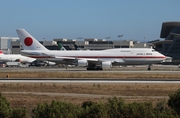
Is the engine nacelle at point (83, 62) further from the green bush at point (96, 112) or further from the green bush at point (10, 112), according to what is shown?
the green bush at point (96, 112)

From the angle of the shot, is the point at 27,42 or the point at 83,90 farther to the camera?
the point at 27,42

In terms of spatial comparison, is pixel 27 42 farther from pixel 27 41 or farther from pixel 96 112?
pixel 96 112

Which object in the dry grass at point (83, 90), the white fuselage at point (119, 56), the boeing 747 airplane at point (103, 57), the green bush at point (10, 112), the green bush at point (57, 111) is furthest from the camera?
the white fuselage at point (119, 56)

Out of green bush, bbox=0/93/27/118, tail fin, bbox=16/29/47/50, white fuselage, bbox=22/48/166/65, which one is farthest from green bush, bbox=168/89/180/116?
tail fin, bbox=16/29/47/50

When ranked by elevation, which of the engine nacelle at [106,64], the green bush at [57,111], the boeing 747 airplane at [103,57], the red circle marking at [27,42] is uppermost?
the red circle marking at [27,42]

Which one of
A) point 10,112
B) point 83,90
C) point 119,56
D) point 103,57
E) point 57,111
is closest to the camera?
point 57,111

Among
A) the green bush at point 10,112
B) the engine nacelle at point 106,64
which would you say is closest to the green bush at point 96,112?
the green bush at point 10,112

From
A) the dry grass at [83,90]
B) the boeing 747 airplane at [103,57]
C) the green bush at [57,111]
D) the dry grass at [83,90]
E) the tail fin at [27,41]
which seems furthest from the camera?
the tail fin at [27,41]

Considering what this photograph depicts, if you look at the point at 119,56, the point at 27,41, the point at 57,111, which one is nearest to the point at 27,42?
the point at 27,41

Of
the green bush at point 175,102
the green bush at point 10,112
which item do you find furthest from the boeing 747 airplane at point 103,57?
the green bush at point 10,112

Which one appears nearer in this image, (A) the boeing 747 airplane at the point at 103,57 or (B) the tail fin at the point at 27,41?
(A) the boeing 747 airplane at the point at 103,57

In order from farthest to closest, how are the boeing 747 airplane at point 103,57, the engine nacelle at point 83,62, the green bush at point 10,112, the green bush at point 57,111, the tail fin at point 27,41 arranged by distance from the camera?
the tail fin at point 27,41 → the boeing 747 airplane at point 103,57 → the engine nacelle at point 83,62 → the green bush at point 10,112 → the green bush at point 57,111

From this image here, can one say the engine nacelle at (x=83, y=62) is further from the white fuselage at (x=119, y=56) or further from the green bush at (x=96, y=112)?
the green bush at (x=96, y=112)

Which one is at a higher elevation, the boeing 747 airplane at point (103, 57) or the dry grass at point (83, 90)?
the boeing 747 airplane at point (103, 57)
